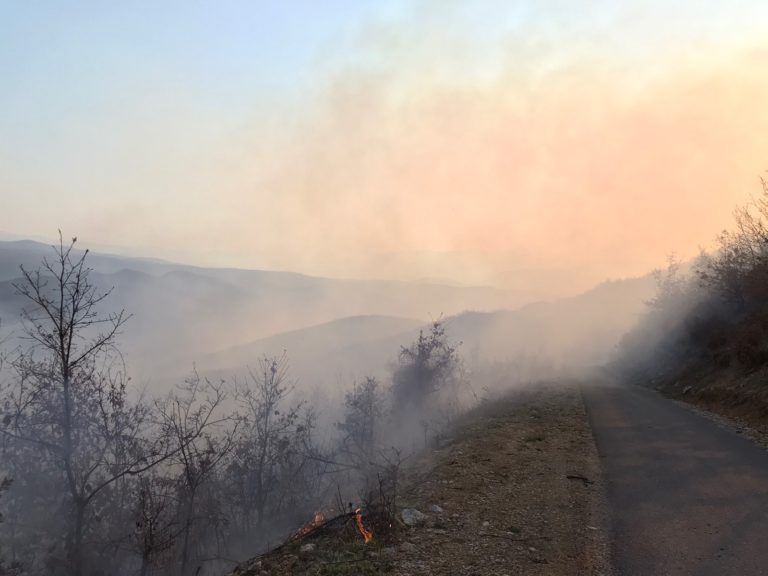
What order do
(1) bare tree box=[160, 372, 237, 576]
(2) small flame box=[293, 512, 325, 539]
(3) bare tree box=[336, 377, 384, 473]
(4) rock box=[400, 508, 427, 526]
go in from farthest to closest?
(3) bare tree box=[336, 377, 384, 473] → (1) bare tree box=[160, 372, 237, 576] → (2) small flame box=[293, 512, 325, 539] → (4) rock box=[400, 508, 427, 526]

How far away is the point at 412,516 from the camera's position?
7.47 metres

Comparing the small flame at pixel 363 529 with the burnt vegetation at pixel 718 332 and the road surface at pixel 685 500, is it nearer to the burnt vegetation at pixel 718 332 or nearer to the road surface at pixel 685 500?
the road surface at pixel 685 500

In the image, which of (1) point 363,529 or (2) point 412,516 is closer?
(1) point 363,529

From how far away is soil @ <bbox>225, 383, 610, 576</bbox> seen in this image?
5.85 meters

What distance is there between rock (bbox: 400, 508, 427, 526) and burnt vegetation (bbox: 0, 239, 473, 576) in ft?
1.08

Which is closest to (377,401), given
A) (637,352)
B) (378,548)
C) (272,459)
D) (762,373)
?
(272,459)

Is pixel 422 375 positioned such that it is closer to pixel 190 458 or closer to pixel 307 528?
pixel 190 458

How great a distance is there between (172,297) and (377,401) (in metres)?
175

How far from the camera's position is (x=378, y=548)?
20.7ft

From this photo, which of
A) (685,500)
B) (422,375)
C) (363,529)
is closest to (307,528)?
(363,529)

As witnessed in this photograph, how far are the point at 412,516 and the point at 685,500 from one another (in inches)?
182

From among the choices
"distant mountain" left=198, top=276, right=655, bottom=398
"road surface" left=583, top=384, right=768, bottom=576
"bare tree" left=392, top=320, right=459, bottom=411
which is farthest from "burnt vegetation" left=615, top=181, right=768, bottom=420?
"distant mountain" left=198, top=276, right=655, bottom=398

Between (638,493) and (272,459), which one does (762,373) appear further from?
(272,459)

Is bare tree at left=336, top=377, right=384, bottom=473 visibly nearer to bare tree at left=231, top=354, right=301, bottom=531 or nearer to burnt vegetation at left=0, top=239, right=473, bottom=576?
burnt vegetation at left=0, top=239, right=473, bottom=576
